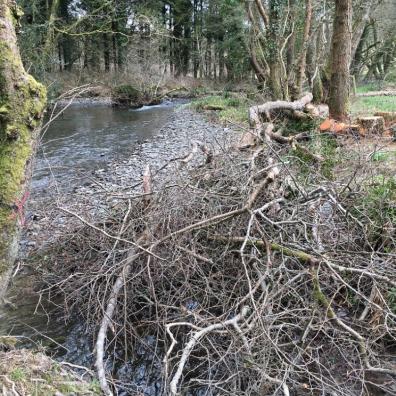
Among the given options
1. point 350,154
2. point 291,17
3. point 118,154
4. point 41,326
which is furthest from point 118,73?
point 41,326

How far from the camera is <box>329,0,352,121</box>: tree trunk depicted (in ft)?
31.9

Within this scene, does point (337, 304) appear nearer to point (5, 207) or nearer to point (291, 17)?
point (5, 207)

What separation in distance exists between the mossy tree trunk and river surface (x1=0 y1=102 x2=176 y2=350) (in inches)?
37.3

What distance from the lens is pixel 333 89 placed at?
10.1 meters

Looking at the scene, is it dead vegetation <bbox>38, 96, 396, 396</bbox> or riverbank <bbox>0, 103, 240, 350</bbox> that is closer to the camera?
dead vegetation <bbox>38, 96, 396, 396</bbox>

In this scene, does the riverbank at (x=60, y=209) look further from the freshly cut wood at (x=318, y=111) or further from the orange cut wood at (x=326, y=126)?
the freshly cut wood at (x=318, y=111)

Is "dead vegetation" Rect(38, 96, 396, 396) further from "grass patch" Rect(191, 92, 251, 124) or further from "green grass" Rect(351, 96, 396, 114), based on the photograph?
"grass patch" Rect(191, 92, 251, 124)

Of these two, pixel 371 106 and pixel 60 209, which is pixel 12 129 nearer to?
pixel 60 209

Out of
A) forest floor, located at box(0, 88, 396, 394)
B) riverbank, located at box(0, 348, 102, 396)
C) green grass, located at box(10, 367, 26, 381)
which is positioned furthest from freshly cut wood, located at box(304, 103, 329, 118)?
green grass, located at box(10, 367, 26, 381)

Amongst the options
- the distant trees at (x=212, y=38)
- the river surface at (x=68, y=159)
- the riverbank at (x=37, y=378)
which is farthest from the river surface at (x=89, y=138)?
the riverbank at (x=37, y=378)

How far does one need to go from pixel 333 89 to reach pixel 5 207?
351 inches

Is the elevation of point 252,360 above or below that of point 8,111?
below

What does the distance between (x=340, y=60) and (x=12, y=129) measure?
885 centimetres

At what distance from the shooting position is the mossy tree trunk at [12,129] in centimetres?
269
